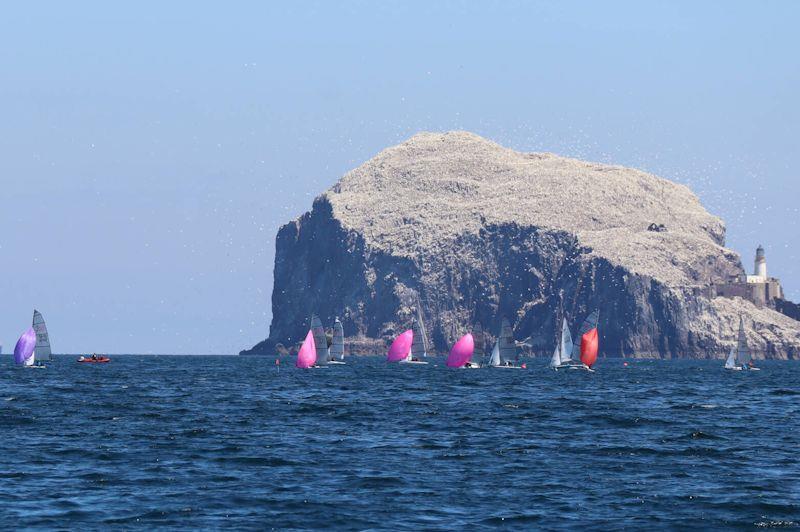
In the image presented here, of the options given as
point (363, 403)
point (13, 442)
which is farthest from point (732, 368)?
point (13, 442)

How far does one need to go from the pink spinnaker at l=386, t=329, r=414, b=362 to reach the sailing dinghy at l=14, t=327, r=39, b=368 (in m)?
47.6

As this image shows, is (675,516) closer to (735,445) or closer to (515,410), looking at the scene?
(735,445)

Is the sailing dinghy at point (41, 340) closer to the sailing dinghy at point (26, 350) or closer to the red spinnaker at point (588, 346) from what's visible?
the sailing dinghy at point (26, 350)

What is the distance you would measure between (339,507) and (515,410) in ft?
123

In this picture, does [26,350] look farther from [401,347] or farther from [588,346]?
[588,346]

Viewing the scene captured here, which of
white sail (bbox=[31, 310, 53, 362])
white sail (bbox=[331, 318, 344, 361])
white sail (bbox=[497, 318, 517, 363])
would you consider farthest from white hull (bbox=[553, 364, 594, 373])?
white sail (bbox=[31, 310, 53, 362])

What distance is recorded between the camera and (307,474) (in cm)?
4222

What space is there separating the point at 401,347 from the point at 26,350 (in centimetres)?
4985

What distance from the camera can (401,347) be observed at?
174750mm

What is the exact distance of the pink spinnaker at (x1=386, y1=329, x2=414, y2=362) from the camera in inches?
6826

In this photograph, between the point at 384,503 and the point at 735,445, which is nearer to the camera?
the point at 384,503

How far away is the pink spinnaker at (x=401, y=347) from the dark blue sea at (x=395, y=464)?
91.1m

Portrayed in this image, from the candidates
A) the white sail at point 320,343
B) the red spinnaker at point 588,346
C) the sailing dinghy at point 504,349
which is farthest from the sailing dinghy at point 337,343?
the red spinnaker at point 588,346

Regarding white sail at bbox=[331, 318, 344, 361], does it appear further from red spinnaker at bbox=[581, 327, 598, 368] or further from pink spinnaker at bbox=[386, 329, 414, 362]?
red spinnaker at bbox=[581, 327, 598, 368]
